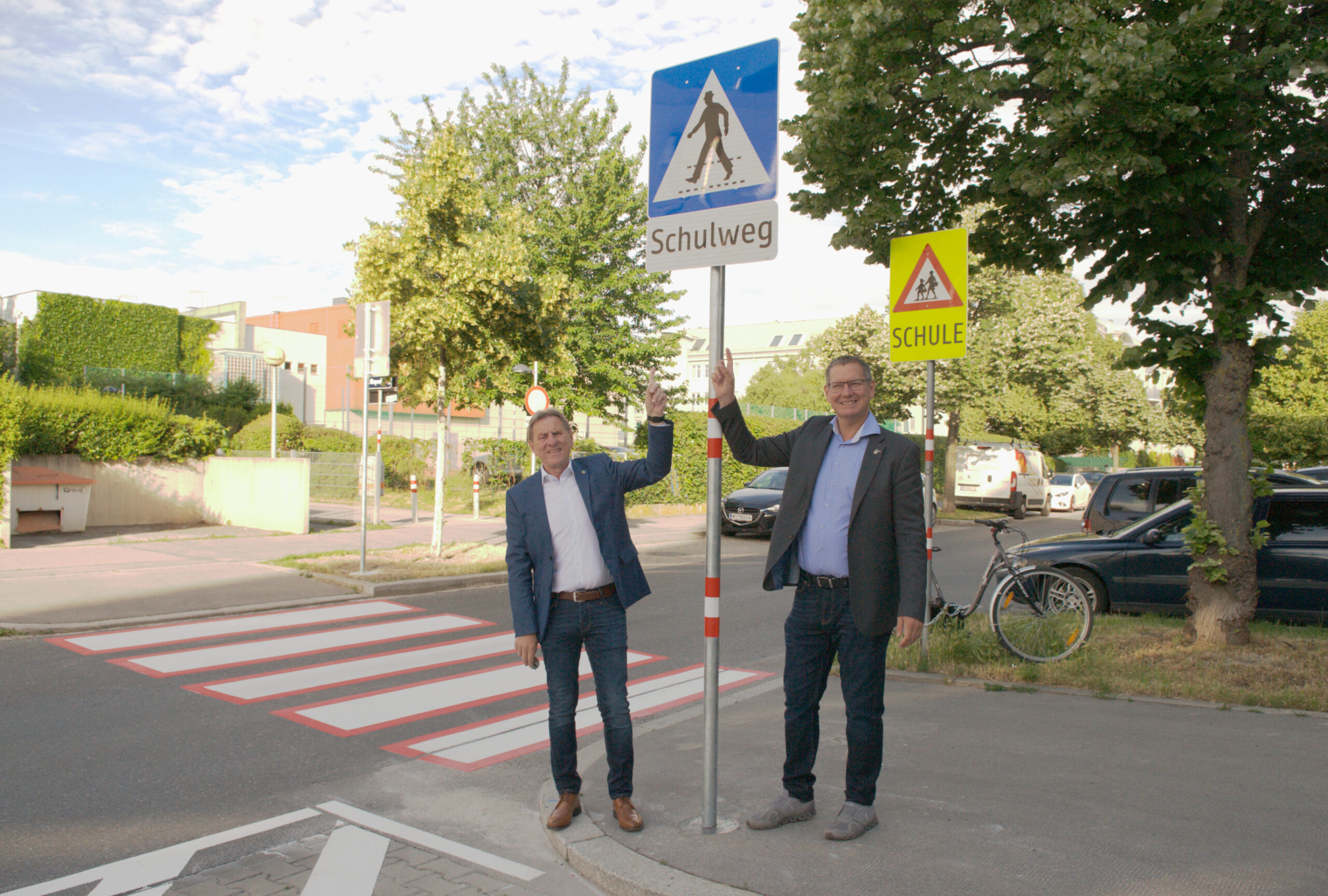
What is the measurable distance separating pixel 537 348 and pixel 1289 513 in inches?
397

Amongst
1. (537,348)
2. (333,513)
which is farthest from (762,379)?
(537,348)

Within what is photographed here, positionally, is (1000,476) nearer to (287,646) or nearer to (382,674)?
(287,646)

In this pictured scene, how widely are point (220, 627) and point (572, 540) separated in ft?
20.5

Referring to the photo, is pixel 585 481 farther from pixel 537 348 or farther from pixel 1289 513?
pixel 537 348

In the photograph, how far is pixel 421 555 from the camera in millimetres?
13750

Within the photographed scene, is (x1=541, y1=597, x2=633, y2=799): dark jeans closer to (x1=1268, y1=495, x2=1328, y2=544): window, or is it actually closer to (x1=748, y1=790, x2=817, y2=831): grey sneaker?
(x1=748, y1=790, x2=817, y2=831): grey sneaker

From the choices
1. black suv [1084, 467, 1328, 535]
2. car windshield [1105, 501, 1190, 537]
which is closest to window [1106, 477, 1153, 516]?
black suv [1084, 467, 1328, 535]

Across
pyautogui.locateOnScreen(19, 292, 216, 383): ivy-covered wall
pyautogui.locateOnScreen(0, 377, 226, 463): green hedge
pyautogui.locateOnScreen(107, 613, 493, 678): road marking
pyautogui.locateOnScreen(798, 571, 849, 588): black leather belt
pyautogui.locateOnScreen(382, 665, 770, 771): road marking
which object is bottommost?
pyautogui.locateOnScreen(107, 613, 493, 678): road marking

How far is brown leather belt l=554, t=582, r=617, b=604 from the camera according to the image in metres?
3.97

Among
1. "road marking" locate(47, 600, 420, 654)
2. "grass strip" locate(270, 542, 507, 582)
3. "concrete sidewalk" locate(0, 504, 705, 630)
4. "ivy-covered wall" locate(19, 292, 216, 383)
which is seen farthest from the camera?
"ivy-covered wall" locate(19, 292, 216, 383)

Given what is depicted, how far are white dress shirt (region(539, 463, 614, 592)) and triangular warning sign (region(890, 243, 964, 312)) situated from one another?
386 cm

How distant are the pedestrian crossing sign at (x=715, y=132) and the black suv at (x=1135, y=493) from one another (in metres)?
9.77

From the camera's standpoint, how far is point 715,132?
3.90 meters

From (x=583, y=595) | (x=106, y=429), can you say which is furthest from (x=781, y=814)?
(x=106, y=429)
